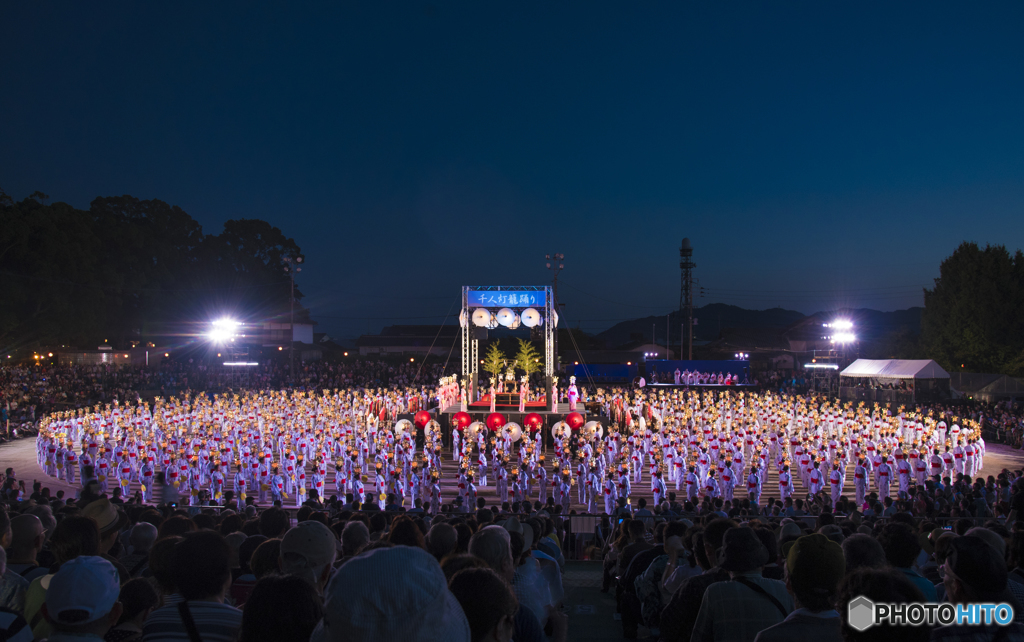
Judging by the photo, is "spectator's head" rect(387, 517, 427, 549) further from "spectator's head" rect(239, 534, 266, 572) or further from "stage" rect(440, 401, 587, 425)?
"stage" rect(440, 401, 587, 425)

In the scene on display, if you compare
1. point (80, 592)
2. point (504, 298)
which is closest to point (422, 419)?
point (504, 298)

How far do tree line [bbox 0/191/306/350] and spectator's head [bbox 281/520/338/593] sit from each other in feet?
104

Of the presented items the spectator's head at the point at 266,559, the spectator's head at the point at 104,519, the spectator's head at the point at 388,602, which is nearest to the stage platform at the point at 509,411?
the spectator's head at the point at 104,519

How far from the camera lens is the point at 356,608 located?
133cm

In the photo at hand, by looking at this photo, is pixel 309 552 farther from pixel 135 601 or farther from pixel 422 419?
pixel 422 419

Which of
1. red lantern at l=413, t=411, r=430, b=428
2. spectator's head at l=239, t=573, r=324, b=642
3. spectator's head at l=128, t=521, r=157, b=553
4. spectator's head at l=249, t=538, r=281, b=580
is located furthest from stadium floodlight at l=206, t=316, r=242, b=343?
spectator's head at l=239, t=573, r=324, b=642

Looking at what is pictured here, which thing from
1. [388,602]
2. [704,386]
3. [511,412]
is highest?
[388,602]

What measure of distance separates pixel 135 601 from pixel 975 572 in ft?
10.9

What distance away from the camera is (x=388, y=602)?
51.8 inches

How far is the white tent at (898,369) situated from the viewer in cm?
2630

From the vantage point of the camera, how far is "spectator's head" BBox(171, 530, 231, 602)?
2314mm

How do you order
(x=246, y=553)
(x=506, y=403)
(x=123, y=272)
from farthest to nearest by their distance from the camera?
(x=123, y=272) < (x=506, y=403) < (x=246, y=553)

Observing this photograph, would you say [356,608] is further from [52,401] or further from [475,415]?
[52,401]

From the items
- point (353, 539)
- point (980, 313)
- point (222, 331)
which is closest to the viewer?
point (353, 539)
